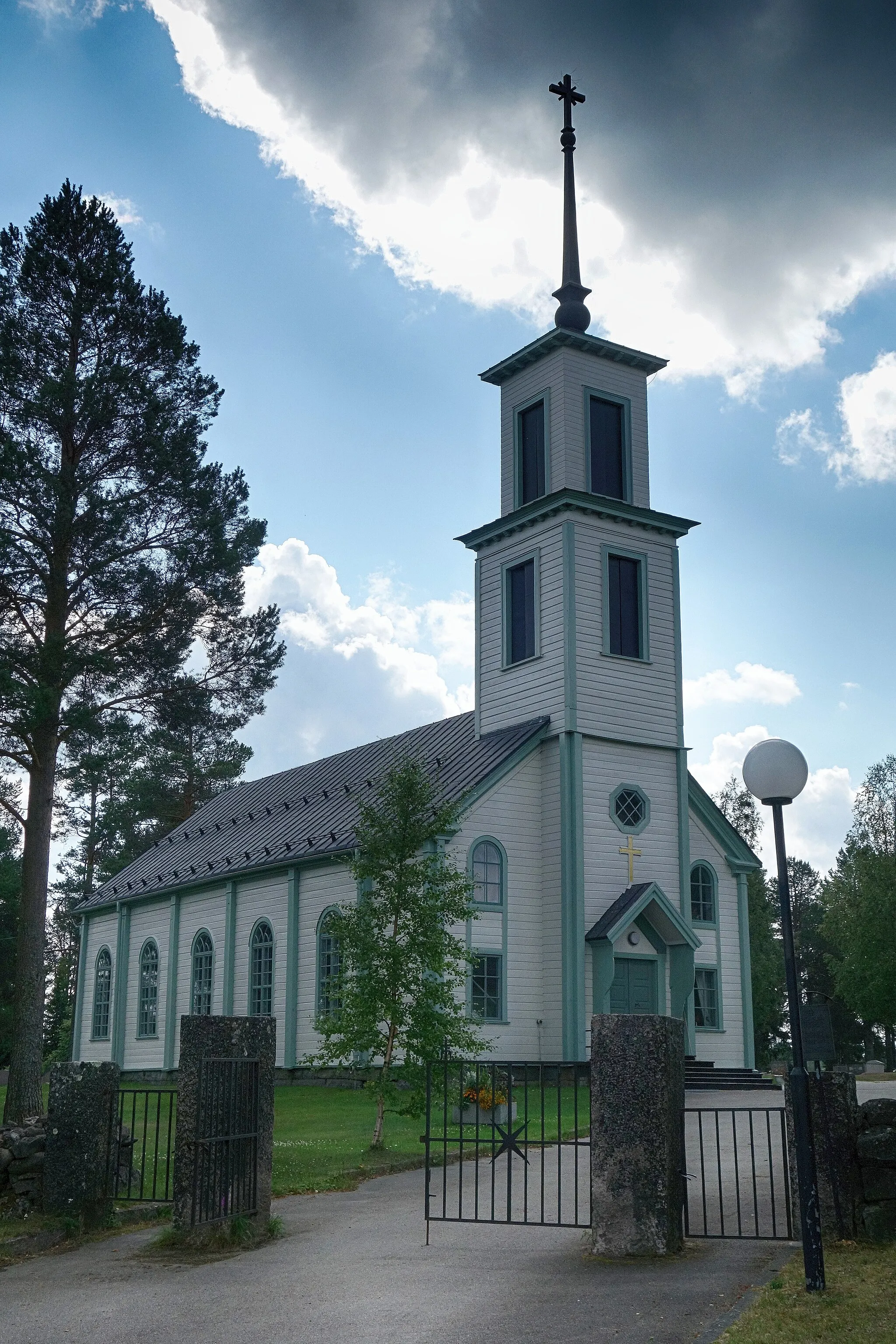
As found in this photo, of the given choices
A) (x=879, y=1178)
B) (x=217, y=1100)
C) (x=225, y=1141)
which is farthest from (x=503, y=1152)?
(x=879, y=1178)

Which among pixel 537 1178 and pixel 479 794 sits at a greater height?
pixel 479 794

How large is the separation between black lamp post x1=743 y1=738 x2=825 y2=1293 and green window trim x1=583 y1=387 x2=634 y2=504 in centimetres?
2062

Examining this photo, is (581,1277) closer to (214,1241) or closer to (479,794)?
(214,1241)

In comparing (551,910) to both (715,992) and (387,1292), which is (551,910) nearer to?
(715,992)

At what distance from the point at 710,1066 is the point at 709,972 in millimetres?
2354

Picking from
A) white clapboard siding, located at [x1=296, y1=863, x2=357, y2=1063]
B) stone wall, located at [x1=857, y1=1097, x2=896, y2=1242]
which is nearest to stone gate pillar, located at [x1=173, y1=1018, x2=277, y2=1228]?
stone wall, located at [x1=857, y1=1097, x2=896, y2=1242]

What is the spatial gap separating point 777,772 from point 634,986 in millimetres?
18799

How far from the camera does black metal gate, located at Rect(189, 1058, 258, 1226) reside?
1074 centimetres

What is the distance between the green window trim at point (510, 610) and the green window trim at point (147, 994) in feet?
47.6

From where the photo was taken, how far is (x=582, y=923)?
89.1 feet

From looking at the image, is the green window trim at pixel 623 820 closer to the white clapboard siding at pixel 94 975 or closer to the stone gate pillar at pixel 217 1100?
the stone gate pillar at pixel 217 1100

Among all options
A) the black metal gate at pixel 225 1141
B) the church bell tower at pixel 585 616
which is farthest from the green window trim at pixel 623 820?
the black metal gate at pixel 225 1141

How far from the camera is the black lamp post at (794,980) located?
866cm

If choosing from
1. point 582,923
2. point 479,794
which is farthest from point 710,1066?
point 479,794
